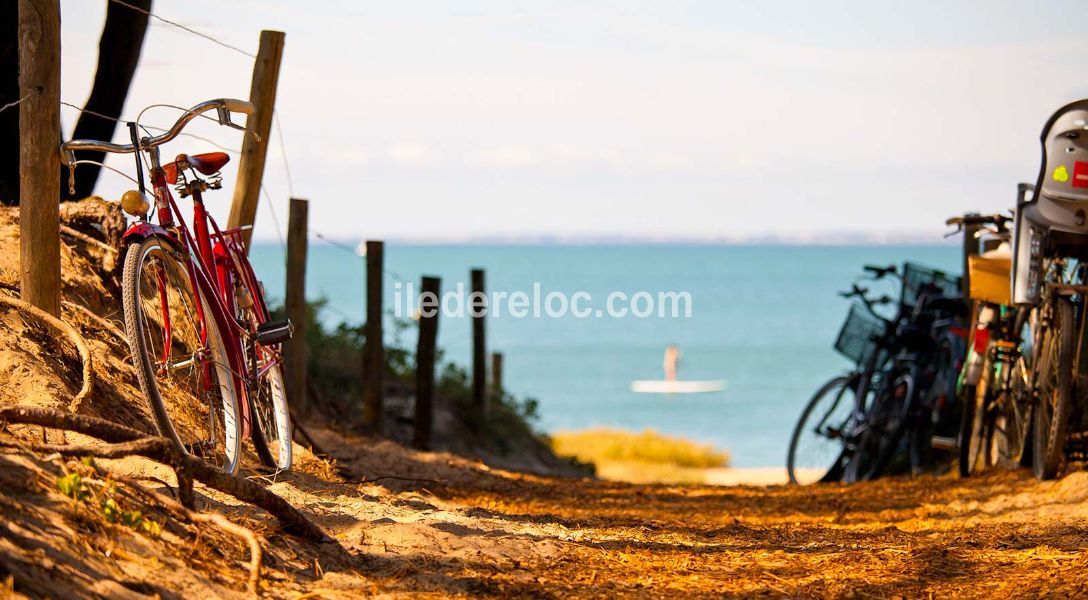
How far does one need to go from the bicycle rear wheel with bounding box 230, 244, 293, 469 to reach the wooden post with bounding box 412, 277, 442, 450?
4392 millimetres

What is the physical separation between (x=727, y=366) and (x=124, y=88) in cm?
5706

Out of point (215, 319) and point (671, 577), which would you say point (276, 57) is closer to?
point (215, 319)

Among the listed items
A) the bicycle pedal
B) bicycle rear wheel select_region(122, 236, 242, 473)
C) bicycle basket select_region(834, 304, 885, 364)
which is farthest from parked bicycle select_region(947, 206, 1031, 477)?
bicycle rear wheel select_region(122, 236, 242, 473)

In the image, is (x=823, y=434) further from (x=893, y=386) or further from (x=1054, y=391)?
(x=1054, y=391)

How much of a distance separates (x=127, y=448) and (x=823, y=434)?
6.92 meters

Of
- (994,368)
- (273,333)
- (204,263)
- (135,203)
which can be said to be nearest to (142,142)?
(135,203)

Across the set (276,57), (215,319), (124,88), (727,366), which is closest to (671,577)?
(215,319)

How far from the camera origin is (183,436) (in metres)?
5.07

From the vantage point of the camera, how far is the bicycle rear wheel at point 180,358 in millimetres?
4176

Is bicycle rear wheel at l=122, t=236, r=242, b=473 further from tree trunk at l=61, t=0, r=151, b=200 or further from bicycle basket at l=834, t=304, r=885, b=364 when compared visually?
bicycle basket at l=834, t=304, r=885, b=364

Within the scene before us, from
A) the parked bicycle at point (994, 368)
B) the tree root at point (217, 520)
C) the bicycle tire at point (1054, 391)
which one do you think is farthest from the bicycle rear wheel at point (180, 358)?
the parked bicycle at point (994, 368)

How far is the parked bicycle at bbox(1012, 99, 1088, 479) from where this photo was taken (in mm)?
6215

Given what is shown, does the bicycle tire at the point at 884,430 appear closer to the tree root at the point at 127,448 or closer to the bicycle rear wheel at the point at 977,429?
the bicycle rear wheel at the point at 977,429

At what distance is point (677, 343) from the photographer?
249ft
